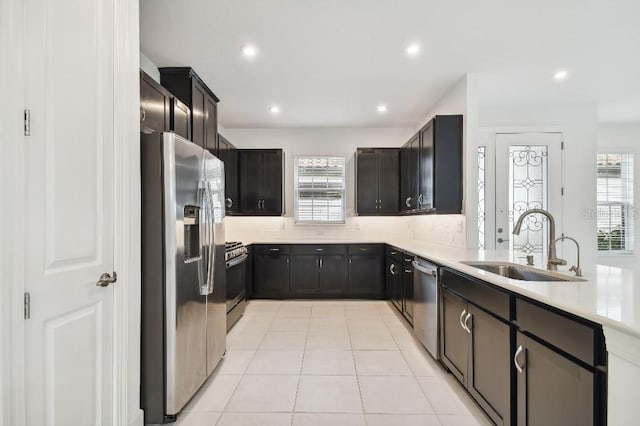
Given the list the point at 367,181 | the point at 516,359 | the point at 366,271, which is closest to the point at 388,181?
the point at 367,181

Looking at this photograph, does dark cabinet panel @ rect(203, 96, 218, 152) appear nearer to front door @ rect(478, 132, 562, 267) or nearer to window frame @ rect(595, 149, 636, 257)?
front door @ rect(478, 132, 562, 267)

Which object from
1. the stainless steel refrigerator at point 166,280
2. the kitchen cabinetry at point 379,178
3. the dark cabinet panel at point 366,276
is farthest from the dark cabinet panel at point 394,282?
the stainless steel refrigerator at point 166,280

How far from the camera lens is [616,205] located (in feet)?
17.1

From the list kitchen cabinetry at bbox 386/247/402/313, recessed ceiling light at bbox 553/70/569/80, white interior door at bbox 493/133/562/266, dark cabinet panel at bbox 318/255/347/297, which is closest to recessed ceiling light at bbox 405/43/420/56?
recessed ceiling light at bbox 553/70/569/80

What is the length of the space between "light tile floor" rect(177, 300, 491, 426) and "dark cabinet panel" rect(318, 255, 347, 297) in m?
1.10

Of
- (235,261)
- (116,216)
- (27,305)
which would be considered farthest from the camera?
(235,261)

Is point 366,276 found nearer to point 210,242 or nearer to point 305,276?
point 305,276

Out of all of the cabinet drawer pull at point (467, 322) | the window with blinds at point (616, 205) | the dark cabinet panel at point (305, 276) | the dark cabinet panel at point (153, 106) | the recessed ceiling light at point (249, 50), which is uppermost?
the recessed ceiling light at point (249, 50)

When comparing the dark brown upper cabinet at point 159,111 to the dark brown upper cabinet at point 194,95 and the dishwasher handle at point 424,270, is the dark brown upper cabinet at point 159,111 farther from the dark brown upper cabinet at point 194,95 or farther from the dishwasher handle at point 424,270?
the dishwasher handle at point 424,270

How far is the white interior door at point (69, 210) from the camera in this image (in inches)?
50.2

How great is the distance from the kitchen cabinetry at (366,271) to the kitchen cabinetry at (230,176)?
6.52 ft

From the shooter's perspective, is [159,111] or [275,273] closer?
[159,111]

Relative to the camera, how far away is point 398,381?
2.52m

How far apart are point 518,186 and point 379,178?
197cm
